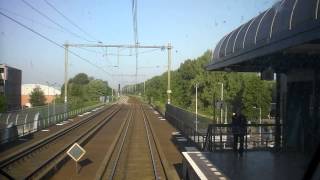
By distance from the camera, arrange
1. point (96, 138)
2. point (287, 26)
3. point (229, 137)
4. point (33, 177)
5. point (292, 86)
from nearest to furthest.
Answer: point (287, 26) → point (292, 86) → point (33, 177) → point (229, 137) → point (96, 138)

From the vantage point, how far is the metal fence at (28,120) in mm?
25438

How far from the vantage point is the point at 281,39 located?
830 centimetres

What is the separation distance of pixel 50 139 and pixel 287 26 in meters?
22.1

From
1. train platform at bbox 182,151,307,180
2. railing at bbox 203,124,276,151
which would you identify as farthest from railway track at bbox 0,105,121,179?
railing at bbox 203,124,276,151

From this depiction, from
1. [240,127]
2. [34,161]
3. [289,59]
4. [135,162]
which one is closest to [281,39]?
[289,59]

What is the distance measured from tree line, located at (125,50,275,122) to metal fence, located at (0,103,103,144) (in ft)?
34.5

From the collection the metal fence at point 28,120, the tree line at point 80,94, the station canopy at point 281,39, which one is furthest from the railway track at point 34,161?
the tree line at point 80,94

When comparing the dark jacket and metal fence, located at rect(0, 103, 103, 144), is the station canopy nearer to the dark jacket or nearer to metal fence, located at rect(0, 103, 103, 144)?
the dark jacket

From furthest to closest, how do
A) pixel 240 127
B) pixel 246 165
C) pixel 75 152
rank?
pixel 75 152, pixel 240 127, pixel 246 165

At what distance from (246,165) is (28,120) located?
21.8 meters

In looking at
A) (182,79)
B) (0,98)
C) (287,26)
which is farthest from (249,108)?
(182,79)

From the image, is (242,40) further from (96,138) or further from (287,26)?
(96,138)

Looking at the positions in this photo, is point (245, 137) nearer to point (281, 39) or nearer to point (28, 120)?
point (281, 39)

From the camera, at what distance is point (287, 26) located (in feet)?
26.7
